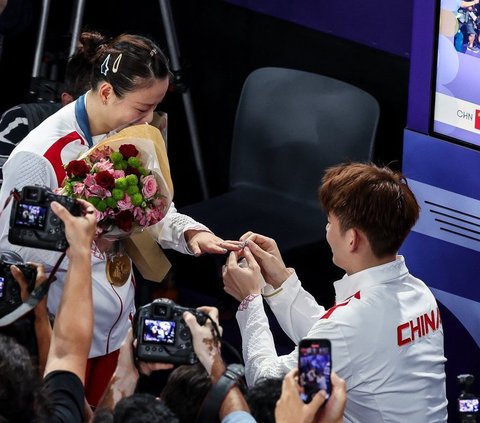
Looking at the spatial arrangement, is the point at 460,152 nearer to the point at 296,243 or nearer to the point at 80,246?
the point at 296,243

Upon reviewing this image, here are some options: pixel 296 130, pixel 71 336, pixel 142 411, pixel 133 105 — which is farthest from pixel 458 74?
pixel 142 411

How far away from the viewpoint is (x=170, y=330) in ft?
10.8

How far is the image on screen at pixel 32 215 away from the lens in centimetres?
355

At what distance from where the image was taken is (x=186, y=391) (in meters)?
3.05

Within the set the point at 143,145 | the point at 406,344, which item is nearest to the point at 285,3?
the point at 143,145

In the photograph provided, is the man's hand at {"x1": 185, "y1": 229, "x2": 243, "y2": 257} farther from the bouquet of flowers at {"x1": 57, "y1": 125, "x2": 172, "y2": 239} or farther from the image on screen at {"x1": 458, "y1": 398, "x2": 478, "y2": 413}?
the image on screen at {"x1": 458, "y1": 398, "x2": 478, "y2": 413}

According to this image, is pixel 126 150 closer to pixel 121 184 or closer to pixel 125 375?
pixel 121 184

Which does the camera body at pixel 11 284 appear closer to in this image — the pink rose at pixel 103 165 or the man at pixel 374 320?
the pink rose at pixel 103 165

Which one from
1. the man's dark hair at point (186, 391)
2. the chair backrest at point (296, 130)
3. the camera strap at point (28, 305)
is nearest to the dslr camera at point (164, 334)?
the man's dark hair at point (186, 391)

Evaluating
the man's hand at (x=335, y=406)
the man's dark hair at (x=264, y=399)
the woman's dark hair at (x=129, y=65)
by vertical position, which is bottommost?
the man's dark hair at (x=264, y=399)

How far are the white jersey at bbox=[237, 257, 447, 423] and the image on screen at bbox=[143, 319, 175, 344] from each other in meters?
0.47

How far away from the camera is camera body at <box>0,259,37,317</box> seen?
3473 millimetres

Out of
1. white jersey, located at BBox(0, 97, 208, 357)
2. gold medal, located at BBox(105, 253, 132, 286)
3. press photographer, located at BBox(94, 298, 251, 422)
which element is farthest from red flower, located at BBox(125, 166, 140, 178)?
press photographer, located at BBox(94, 298, 251, 422)

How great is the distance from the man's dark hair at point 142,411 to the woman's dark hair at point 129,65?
157cm
